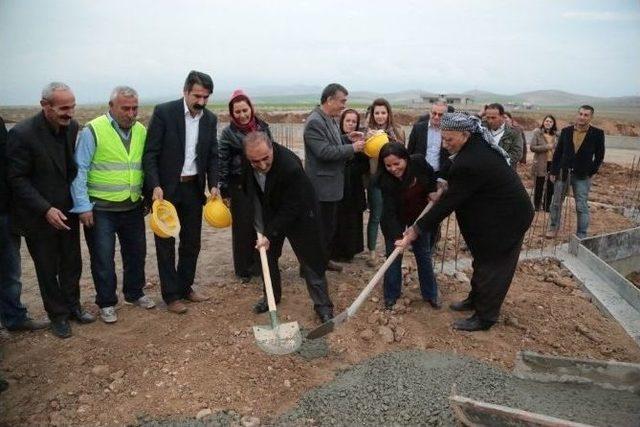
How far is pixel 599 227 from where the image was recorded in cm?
680

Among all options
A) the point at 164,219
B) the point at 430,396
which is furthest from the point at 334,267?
the point at 430,396

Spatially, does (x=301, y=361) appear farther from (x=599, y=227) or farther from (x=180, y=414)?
(x=599, y=227)

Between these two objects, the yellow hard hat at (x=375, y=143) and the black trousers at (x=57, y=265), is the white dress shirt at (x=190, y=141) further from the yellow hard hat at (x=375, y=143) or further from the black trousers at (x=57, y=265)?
the yellow hard hat at (x=375, y=143)

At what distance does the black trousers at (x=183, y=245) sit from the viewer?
376 centimetres

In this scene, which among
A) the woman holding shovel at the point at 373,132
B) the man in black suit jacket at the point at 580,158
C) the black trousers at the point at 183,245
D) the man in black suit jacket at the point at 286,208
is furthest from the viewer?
the man in black suit jacket at the point at 580,158

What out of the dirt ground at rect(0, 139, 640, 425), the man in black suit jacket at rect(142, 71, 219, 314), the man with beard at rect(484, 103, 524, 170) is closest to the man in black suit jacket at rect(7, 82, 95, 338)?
the dirt ground at rect(0, 139, 640, 425)

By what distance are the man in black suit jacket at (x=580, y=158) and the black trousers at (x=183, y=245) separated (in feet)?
14.3

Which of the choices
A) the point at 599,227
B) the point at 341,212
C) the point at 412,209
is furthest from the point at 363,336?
the point at 599,227

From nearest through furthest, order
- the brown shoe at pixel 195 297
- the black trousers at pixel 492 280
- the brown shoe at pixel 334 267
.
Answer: the black trousers at pixel 492 280, the brown shoe at pixel 195 297, the brown shoe at pixel 334 267

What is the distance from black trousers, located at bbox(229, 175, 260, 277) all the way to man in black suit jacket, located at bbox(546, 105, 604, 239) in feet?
12.3

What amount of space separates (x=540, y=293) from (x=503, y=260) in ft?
4.39

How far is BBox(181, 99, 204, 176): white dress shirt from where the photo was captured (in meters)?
3.66

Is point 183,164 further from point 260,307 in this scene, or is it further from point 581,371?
point 581,371

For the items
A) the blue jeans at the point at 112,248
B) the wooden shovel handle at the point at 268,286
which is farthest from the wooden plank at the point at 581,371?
the blue jeans at the point at 112,248
